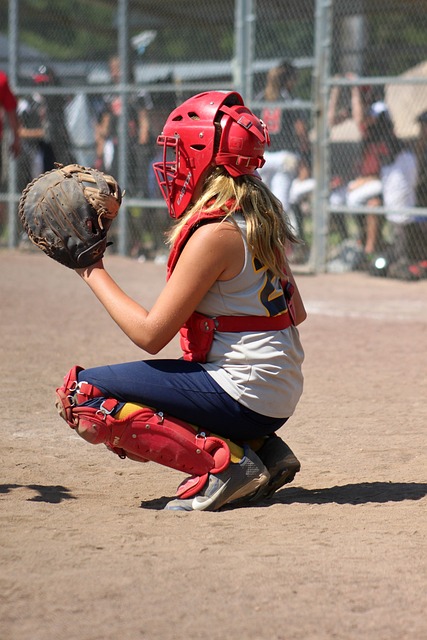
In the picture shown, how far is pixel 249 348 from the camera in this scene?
3.49 metres

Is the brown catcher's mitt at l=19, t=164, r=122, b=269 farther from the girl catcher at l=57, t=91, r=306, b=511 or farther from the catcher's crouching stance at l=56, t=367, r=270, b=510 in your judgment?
the catcher's crouching stance at l=56, t=367, r=270, b=510

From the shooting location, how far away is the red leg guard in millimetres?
3455

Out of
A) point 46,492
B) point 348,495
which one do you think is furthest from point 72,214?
point 348,495

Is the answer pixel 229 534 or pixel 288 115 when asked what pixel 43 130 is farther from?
pixel 229 534

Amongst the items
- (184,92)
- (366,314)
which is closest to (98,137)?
(184,92)

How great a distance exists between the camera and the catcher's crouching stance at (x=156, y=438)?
3.46m

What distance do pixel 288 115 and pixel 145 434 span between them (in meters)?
8.87

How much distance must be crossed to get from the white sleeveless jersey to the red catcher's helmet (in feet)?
0.70

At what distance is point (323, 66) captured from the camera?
425 inches

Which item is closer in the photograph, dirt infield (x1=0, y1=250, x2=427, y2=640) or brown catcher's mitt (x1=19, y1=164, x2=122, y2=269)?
dirt infield (x1=0, y1=250, x2=427, y2=640)

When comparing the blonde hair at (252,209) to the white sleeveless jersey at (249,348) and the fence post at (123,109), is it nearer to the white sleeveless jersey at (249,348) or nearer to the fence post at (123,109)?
the white sleeveless jersey at (249,348)

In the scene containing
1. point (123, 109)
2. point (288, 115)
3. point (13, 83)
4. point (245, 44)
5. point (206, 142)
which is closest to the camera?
point (206, 142)

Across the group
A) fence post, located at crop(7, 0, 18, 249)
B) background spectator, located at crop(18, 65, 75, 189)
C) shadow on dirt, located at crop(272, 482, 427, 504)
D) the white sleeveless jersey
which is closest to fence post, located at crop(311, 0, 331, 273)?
background spectator, located at crop(18, 65, 75, 189)

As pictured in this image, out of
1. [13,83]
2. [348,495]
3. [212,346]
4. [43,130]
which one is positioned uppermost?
[13,83]
